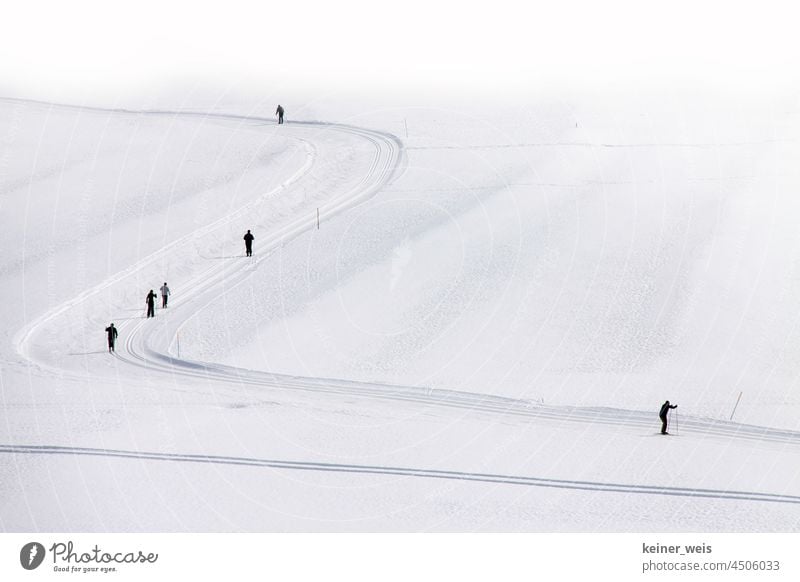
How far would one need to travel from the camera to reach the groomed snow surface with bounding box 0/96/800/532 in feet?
75.8

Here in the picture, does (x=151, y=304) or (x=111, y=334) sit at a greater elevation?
(x=151, y=304)

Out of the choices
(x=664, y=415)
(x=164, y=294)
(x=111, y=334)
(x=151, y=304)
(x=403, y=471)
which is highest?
(x=164, y=294)

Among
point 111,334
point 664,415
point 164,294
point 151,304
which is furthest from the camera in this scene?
point 164,294

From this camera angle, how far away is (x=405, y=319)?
3772 centimetres

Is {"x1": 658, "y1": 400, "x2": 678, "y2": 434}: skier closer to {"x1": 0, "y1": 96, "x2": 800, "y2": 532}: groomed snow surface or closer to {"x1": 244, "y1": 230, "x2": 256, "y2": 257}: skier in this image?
{"x1": 0, "y1": 96, "x2": 800, "y2": 532}: groomed snow surface

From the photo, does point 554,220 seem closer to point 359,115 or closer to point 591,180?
point 591,180

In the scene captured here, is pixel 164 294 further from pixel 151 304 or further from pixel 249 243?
pixel 249 243

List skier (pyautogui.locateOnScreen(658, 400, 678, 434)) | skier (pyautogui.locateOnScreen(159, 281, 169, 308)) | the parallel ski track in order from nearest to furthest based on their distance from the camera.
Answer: the parallel ski track < skier (pyautogui.locateOnScreen(658, 400, 678, 434)) < skier (pyautogui.locateOnScreen(159, 281, 169, 308))

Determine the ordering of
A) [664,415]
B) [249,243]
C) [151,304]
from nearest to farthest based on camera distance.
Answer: [664,415], [151,304], [249,243]

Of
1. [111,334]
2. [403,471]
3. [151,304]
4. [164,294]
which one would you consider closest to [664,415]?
[403,471]

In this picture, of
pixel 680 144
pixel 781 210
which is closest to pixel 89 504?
pixel 781 210

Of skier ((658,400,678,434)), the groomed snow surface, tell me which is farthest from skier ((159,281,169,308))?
skier ((658,400,678,434))

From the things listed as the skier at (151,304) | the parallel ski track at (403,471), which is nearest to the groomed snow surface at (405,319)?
the parallel ski track at (403,471)

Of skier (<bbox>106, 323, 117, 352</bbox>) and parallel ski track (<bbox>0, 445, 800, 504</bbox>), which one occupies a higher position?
skier (<bbox>106, 323, 117, 352</bbox>)
